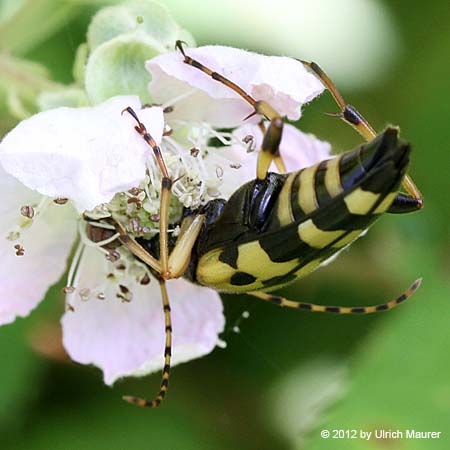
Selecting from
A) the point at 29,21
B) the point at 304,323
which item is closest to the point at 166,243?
the point at 29,21

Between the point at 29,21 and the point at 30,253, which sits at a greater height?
the point at 29,21

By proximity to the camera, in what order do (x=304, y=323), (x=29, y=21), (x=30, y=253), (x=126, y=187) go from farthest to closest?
(x=304, y=323)
(x=29, y=21)
(x=30, y=253)
(x=126, y=187)

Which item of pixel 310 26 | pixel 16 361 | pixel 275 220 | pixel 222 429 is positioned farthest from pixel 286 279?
pixel 310 26

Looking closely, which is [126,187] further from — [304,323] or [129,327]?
[304,323]

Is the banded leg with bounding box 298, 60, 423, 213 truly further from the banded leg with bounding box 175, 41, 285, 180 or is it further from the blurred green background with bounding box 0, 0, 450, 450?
the blurred green background with bounding box 0, 0, 450, 450

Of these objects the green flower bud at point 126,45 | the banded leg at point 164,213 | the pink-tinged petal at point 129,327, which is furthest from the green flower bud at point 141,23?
the pink-tinged petal at point 129,327

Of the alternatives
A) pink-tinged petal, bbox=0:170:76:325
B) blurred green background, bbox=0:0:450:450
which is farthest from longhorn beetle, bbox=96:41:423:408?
blurred green background, bbox=0:0:450:450
